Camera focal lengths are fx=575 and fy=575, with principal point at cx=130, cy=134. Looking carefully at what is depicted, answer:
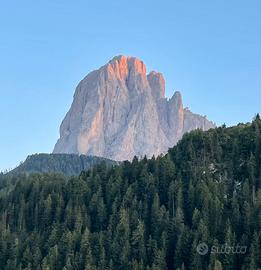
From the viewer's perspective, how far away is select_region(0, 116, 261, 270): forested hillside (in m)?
108

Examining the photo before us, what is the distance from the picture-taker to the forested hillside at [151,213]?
108m

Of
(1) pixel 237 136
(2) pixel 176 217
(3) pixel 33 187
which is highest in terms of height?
(1) pixel 237 136

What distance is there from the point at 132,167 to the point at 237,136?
29.0 meters

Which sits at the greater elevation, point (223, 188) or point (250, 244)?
point (223, 188)

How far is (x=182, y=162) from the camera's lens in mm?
145625

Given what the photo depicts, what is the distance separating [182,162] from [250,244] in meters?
46.7

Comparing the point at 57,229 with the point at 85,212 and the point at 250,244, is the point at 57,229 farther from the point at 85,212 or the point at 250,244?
the point at 250,244

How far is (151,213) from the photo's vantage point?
128 metres

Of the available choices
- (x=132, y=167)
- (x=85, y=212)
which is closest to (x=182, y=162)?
(x=132, y=167)

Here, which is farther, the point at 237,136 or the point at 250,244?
the point at 237,136

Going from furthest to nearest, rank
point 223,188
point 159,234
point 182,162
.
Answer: point 182,162, point 223,188, point 159,234

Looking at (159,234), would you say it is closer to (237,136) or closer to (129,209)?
(129,209)

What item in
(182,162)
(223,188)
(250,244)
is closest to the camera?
(250,244)

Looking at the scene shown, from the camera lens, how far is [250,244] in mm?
101312
